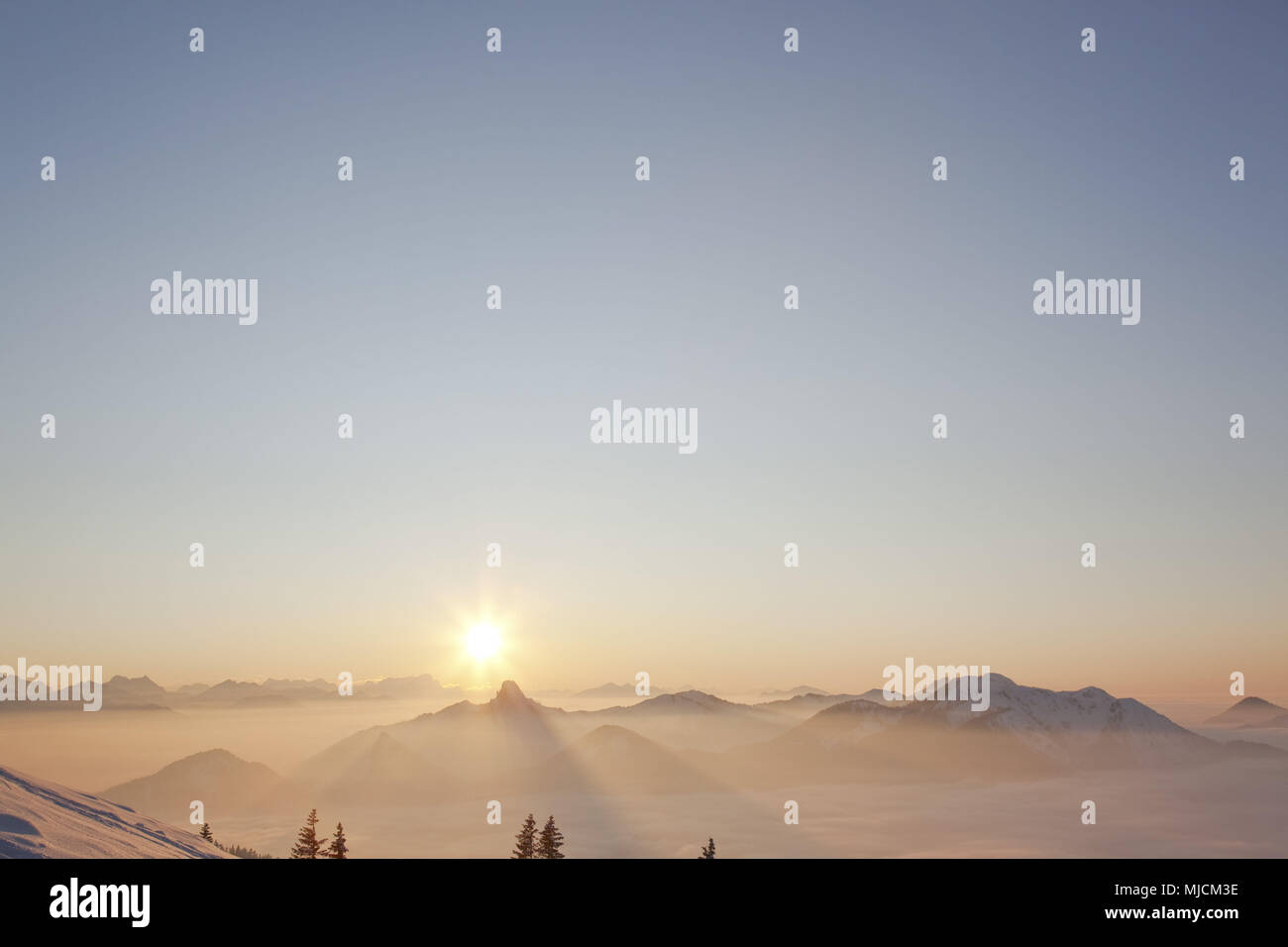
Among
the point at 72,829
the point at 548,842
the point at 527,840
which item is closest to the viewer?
the point at 72,829

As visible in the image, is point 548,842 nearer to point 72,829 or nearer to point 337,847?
point 337,847

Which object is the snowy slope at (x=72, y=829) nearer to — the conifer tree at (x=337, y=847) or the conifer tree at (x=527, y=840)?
the conifer tree at (x=337, y=847)

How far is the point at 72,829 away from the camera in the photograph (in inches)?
2763

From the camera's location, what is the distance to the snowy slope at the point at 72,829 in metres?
57.9

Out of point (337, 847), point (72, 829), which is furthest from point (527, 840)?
point (72, 829)

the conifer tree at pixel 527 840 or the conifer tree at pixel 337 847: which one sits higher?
the conifer tree at pixel 337 847

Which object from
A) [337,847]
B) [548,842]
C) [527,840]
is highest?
[337,847]

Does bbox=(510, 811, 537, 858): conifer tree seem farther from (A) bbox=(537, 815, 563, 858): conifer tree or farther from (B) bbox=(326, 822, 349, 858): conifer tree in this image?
(B) bbox=(326, 822, 349, 858): conifer tree

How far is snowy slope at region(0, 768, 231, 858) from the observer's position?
57906 mm

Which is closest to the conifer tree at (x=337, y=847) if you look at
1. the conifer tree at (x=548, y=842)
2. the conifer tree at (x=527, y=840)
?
the conifer tree at (x=527, y=840)

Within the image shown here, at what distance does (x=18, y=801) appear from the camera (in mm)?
73125

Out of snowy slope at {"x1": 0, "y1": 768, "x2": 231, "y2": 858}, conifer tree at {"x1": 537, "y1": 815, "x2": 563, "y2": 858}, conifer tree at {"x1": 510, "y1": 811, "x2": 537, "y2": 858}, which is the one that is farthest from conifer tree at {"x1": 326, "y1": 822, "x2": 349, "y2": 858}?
conifer tree at {"x1": 537, "y1": 815, "x2": 563, "y2": 858}
